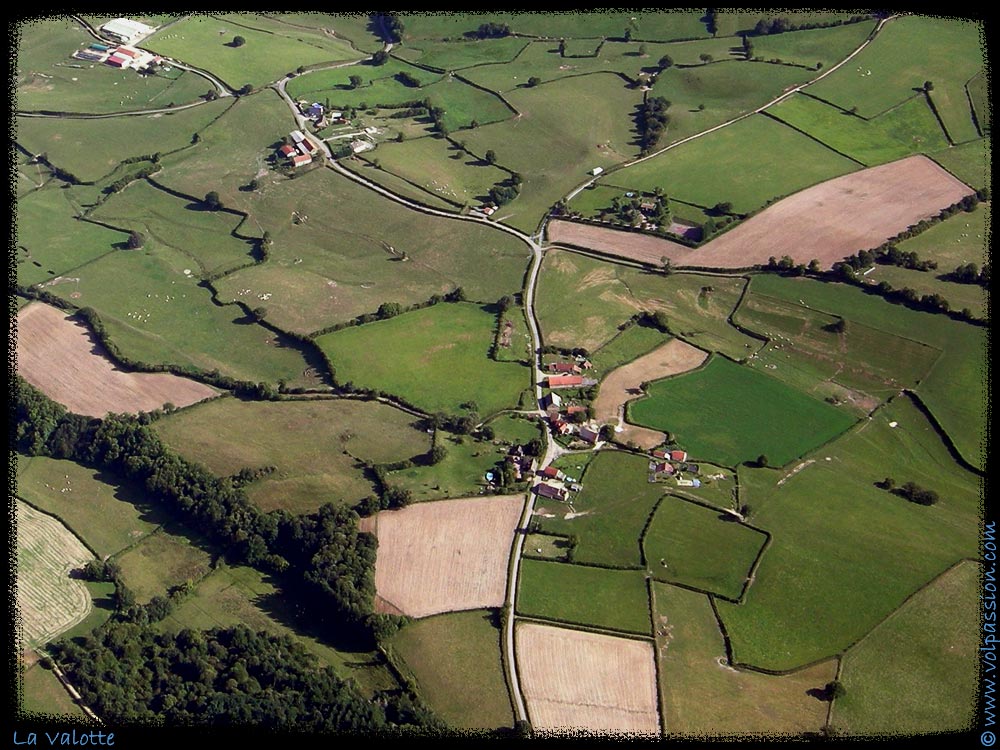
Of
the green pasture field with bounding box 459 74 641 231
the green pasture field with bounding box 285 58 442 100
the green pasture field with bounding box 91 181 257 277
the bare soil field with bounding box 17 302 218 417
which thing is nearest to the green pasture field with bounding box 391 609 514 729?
the bare soil field with bounding box 17 302 218 417

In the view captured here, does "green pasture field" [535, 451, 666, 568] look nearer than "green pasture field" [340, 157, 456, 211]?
Yes

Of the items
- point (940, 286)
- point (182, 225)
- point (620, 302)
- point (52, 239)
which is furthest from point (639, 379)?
point (52, 239)

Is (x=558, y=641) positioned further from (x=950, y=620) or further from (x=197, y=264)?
(x=197, y=264)

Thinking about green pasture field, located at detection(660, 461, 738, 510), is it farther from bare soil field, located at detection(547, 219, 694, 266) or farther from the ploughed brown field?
bare soil field, located at detection(547, 219, 694, 266)

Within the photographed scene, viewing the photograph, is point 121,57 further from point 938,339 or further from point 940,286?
point 938,339

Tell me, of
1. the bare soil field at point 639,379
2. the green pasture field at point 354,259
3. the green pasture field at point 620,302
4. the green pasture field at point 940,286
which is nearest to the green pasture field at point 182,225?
the green pasture field at point 354,259

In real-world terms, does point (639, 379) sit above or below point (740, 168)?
below

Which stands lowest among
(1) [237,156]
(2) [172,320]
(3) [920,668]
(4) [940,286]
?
(2) [172,320]

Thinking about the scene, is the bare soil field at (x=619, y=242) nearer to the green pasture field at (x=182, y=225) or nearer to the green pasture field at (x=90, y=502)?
the green pasture field at (x=182, y=225)
